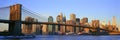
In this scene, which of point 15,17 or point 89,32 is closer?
point 15,17

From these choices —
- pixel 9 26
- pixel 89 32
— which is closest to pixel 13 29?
pixel 9 26

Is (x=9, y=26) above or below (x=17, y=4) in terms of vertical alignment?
below

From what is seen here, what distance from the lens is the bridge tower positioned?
2336 inches

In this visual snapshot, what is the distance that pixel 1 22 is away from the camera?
57.3 m

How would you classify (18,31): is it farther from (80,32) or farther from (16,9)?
(80,32)

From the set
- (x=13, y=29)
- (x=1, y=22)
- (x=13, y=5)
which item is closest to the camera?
(x=1, y=22)

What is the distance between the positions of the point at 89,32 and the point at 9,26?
69.0 m

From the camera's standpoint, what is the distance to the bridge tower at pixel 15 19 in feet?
195

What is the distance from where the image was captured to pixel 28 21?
208 feet

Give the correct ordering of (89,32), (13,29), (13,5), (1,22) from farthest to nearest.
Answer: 1. (89,32)
2. (13,5)
3. (13,29)
4. (1,22)

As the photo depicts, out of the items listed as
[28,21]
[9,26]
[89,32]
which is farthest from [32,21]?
[89,32]

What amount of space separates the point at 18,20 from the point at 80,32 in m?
75.4

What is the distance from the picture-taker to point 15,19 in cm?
6084

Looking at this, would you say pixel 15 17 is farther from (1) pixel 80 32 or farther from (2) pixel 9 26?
(1) pixel 80 32
